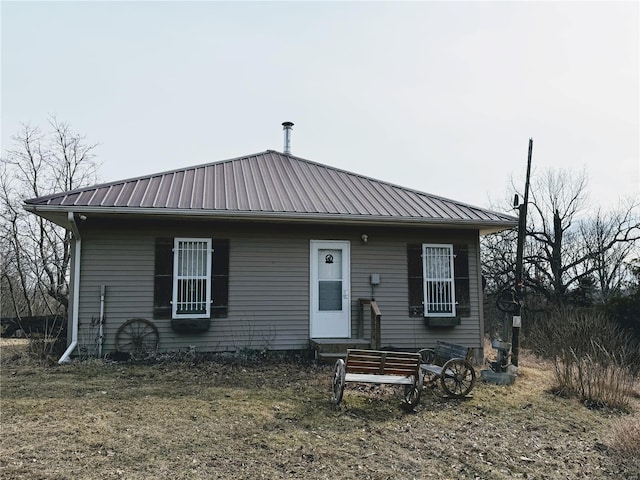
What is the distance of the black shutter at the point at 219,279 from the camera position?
8.66m

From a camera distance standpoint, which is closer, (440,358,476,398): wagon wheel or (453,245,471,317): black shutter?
(440,358,476,398): wagon wheel

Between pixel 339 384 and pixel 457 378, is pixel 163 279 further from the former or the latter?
pixel 457 378

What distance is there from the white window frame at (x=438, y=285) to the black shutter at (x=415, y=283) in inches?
3.5

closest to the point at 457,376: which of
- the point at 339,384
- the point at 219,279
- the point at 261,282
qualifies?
the point at 339,384

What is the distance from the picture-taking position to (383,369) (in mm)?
5898

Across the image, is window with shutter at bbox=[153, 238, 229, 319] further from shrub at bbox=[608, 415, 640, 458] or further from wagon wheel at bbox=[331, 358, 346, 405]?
shrub at bbox=[608, 415, 640, 458]

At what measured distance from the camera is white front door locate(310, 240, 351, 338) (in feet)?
29.8

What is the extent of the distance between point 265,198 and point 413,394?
477 cm

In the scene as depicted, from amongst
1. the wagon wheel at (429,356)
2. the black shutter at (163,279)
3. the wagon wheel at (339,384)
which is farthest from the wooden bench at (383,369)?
the black shutter at (163,279)

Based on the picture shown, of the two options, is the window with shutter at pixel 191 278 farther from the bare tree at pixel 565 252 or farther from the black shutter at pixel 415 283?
the bare tree at pixel 565 252

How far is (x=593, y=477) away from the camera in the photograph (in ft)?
13.9

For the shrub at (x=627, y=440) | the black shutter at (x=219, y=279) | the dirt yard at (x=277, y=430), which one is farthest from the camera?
the black shutter at (x=219, y=279)

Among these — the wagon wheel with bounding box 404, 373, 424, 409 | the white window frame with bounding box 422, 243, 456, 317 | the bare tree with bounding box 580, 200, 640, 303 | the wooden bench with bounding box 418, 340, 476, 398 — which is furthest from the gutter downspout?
the bare tree with bounding box 580, 200, 640, 303

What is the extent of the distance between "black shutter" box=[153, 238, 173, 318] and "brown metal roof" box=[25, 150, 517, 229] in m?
0.82
